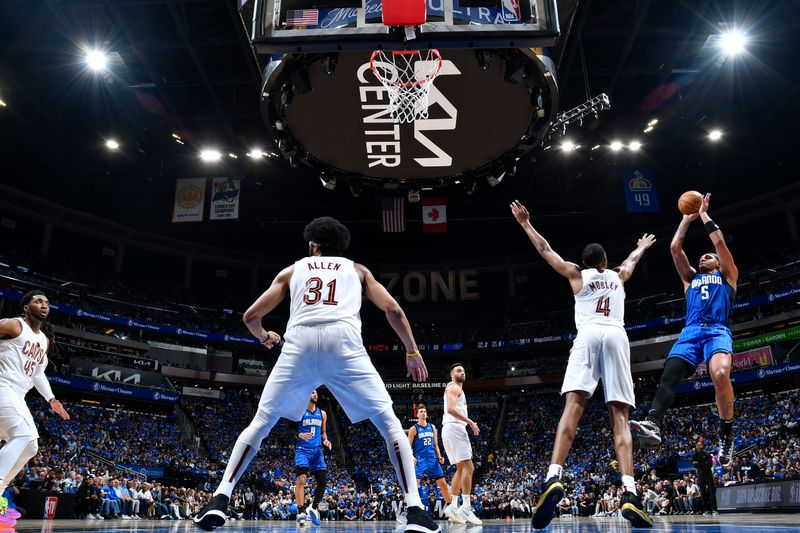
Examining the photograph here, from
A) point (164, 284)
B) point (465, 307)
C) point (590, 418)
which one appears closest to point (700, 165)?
point (590, 418)

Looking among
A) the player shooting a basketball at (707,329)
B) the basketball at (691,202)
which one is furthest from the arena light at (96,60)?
the player shooting a basketball at (707,329)

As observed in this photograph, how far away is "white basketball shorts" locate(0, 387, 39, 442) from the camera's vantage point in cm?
543

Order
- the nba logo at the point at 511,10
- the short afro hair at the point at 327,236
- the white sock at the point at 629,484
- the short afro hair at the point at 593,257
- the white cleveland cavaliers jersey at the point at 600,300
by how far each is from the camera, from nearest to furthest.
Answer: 1. the short afro hair at the point at 327,236
2. the white sock at the point at 629,484
3. the white cleveland cavaliers jersey at the point at 600,300
4. the short afro hair at the point at 593,257
5. the nba logo at the point at 511,10

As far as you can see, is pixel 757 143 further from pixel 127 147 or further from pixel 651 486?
pixel 127 147

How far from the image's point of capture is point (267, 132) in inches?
968

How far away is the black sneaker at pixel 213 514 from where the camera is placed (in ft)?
12.6

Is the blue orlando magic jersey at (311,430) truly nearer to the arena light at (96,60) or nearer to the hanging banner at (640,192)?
the arena light at (96,60)

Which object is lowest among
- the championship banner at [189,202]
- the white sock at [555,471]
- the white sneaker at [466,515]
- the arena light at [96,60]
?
the white sneaker at [466,515]

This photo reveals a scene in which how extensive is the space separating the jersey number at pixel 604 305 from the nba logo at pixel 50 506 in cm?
1531

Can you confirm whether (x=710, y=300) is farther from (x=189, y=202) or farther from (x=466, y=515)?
(x=189, y=202)

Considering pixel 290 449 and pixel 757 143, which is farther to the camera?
pixel 290 449

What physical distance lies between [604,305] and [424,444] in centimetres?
667

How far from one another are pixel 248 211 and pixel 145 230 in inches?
320

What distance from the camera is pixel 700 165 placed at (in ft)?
93.8
